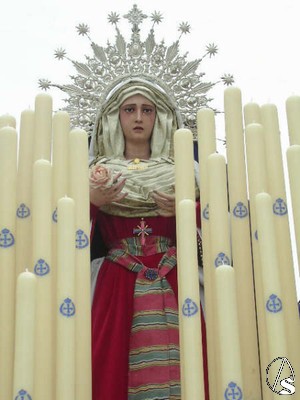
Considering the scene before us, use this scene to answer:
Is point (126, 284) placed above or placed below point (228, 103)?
below

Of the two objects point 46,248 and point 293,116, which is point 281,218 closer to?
point 293,116

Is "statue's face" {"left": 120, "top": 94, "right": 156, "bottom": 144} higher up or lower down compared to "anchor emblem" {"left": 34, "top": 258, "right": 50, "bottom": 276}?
higher up

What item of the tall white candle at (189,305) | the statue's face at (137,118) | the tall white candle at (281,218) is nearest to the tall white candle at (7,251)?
the tall white candle at (189,305)

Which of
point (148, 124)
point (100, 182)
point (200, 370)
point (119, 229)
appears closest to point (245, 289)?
point (200, 370)

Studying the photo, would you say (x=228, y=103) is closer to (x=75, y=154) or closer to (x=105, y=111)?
(x=75, y=154)

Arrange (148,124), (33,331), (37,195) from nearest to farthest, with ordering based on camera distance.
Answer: (33,331) < (37,195) < (148,124)

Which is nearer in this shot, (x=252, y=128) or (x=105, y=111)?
(x=252, y=128)

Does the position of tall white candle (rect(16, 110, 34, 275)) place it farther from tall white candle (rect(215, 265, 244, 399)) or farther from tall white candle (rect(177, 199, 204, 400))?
tall white candle (rect(215, 265, 244, 399))

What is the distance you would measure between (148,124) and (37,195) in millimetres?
1240

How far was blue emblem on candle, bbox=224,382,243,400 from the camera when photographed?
139 cm

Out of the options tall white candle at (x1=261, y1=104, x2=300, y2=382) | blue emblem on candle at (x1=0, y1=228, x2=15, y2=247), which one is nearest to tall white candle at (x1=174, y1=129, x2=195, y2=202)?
tall white candle at (x1=261, y1=104, x2=300, y2=382)

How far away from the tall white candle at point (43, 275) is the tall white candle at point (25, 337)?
0.28 feet

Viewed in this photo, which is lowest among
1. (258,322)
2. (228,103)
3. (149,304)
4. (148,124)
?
(258,322)

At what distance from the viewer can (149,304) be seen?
7.45 feet
